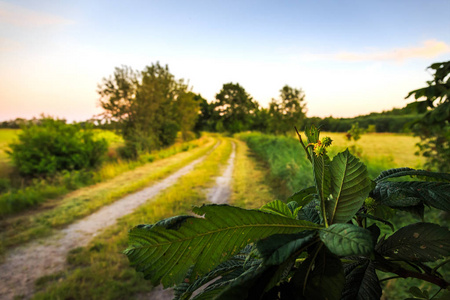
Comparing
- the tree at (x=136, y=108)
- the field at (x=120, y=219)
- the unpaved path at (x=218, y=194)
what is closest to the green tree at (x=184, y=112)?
the tree at (x=136, y=108)

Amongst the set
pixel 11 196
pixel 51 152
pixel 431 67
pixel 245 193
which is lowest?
pixel 245 193

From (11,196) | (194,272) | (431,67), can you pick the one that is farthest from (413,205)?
(11,196)

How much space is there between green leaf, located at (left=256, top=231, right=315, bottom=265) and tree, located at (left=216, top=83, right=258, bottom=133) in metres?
56.5

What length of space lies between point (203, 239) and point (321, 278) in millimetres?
192

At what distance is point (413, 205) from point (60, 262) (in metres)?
5.38

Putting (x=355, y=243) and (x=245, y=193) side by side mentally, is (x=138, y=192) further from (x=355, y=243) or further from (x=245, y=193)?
(x=355, y=243)

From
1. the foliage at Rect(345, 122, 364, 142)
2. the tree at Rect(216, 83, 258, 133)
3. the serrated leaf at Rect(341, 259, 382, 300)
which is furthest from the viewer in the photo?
the tree at Rect(216, 83, 258, 133)

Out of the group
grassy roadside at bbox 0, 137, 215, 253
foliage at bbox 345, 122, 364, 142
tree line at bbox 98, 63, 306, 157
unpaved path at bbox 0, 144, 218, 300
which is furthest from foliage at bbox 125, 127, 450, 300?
tree line at bbox 98, 63, 306, 157

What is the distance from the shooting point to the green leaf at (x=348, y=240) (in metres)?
0.31

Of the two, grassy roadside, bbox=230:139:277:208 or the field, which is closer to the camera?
the field

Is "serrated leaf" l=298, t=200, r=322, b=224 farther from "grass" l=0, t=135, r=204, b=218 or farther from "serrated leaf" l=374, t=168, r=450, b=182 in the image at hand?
"grass" l=0, t=135, r=204, b=218

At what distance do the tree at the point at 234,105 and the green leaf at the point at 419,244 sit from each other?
56.4 meters

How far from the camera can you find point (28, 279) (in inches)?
151

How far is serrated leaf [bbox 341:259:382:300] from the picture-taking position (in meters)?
0.42
